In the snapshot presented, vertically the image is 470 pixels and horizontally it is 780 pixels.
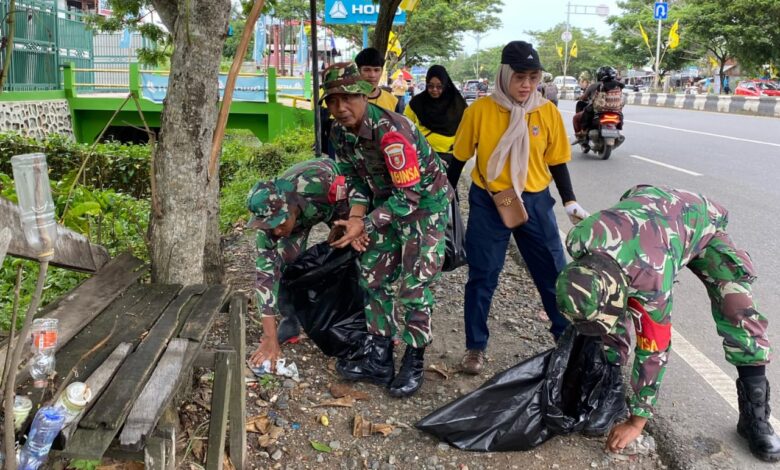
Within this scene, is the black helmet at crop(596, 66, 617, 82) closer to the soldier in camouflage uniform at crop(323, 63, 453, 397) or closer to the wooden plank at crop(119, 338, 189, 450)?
the soldier in camouflage uniform at crop(323, 63, 453, 397)

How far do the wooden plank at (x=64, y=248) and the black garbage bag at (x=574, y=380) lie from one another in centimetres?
174

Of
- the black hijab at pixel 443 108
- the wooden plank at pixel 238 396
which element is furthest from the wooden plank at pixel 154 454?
the black hijab at pixel 443 108

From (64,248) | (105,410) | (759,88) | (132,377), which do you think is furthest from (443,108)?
(759,88)

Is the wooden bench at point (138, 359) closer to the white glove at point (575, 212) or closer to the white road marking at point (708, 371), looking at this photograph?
the white glove at point (575, 212)

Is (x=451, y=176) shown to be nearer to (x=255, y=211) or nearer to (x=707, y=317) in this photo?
(x=255, y=211)

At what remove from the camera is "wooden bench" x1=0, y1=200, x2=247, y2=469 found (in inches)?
60.0

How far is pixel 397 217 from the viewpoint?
296cm

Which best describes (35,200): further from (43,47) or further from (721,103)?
(721,103)

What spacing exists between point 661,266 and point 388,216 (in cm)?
114

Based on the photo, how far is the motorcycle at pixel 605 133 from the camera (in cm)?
1007

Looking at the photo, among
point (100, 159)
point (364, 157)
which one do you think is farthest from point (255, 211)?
point (100, 159)

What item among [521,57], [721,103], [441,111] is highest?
[721,103]

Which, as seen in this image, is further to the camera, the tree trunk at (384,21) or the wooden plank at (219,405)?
the tree trunk at (384,21)

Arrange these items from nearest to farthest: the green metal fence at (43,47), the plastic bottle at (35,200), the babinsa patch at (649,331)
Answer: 1. the plastic bottle at (35,200)
2. the babinsa patch at (649,331)
3. the green metal fence at (43,47)
